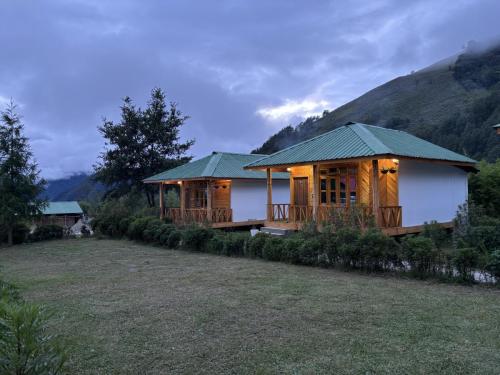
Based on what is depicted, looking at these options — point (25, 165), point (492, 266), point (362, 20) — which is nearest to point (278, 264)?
point (492, 266)

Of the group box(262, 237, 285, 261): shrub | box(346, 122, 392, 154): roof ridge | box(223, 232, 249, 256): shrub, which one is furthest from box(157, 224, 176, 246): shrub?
box(346, 122, 392, 154): roof ridge

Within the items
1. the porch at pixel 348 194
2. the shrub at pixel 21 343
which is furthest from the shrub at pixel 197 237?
the shrub at pixel 21 343

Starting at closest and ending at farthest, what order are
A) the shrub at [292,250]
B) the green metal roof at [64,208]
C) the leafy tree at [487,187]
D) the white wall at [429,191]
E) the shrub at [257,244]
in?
1. the shrub at [292,250]
2. the shrub at [257,244]
3. the white wall at [429,191]
4. the leafy tree at [487,187]
5. the green metal roof at [64,208]

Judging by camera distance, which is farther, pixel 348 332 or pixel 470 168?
pixel 470 168

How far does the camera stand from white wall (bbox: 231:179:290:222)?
20000mm

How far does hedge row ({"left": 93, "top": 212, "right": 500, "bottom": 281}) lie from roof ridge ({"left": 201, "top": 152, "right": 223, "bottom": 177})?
581 cm

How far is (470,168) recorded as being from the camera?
16.2 m

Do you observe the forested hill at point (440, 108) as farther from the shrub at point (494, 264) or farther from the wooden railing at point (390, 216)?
the shrub at point (494, 264)

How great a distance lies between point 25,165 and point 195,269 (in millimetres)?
14355

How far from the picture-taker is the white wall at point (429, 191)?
13.5 metres

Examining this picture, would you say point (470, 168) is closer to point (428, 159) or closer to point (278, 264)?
point (428, 159)

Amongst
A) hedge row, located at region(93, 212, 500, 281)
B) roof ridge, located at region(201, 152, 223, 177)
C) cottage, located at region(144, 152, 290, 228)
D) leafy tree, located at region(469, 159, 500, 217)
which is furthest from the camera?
cottage, located at region(144, 152, 290, 228)

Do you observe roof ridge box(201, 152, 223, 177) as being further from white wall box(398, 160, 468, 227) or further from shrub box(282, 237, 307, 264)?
shrub box(282, 237, 307, 264)

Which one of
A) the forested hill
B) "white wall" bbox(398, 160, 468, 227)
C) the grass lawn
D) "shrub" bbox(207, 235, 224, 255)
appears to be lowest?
the grass lawn
